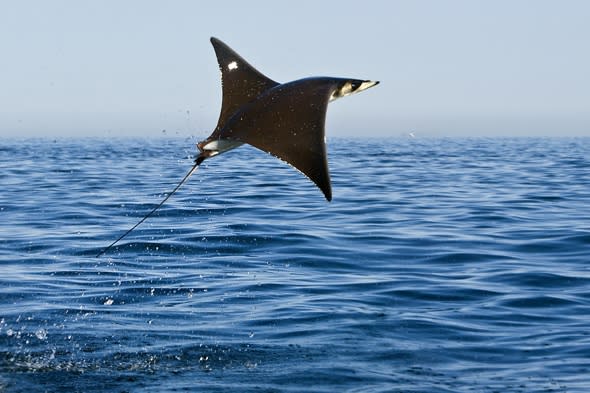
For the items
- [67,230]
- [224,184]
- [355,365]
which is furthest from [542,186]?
[355,365]

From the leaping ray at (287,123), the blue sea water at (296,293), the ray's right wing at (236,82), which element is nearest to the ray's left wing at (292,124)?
the leaping ray at (287,123)

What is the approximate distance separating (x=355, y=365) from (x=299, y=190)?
45.5 ft

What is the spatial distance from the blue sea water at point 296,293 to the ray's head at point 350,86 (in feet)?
8.20

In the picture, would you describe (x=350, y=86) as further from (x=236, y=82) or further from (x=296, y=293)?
(x=296, y=293)

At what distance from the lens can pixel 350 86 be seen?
8.41 metres

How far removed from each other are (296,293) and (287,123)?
407 centimetres

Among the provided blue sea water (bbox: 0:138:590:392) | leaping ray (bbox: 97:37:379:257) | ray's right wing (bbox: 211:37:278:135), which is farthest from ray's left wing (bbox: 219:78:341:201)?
blue sea water (bbox: 0:138:590:392)

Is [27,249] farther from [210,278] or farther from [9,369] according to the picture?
[9,369]

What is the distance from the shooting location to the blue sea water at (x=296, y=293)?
8.66m

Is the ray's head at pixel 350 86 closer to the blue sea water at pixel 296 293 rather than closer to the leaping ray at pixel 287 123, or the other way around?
the leaping ray at pixel 287 123

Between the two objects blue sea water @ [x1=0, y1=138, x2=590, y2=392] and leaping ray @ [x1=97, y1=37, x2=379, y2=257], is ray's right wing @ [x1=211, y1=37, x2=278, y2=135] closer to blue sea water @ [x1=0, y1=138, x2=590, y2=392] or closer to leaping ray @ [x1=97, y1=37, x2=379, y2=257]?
leaping ray @ [x1=97, y1=37, x2=379, y2=257]

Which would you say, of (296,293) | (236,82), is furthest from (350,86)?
(296,293)

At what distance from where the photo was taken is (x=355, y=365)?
8750mm

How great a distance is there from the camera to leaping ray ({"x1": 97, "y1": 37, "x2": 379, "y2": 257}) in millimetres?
7316
